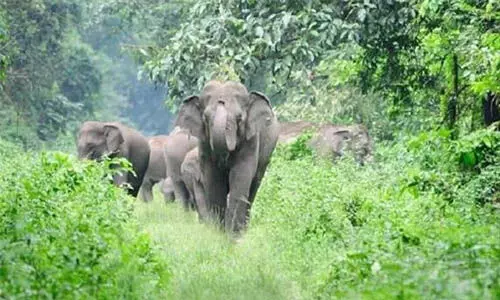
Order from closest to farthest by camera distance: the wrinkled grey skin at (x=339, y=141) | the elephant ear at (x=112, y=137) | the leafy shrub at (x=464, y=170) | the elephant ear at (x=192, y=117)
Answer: the leafy shrub at (x=464, y=170) → the elephant ear at (x=192, y=117) → the elephant ear at (x=112, y=137) → the wrinkled grey skin at (x=339, y=141)

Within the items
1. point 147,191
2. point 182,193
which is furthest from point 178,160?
point 147,191

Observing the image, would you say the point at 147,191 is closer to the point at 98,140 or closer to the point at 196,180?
the point at 98,140

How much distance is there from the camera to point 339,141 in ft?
86.7

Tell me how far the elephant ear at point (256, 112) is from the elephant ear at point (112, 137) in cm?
671

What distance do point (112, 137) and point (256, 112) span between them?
6916 millimetres

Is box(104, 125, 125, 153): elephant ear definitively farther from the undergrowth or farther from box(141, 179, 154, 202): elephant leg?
the undergrowth

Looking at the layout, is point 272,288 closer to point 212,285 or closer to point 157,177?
point 212,285

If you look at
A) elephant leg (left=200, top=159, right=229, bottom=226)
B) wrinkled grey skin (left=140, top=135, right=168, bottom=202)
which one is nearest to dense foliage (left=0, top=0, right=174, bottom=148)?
wrinkled grey skin (left=140, top=135, right=168, bottom=202)

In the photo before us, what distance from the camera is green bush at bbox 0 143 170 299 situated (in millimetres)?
8172

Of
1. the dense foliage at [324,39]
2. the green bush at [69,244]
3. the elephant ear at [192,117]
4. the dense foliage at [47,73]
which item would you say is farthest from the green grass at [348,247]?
the dense foliage at [47,73]

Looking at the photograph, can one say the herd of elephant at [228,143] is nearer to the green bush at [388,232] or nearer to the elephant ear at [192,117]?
the elephant ear at [192,117]

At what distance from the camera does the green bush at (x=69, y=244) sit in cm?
817

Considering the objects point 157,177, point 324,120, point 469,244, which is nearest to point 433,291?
point 469,244

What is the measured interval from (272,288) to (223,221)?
6.16 metres
